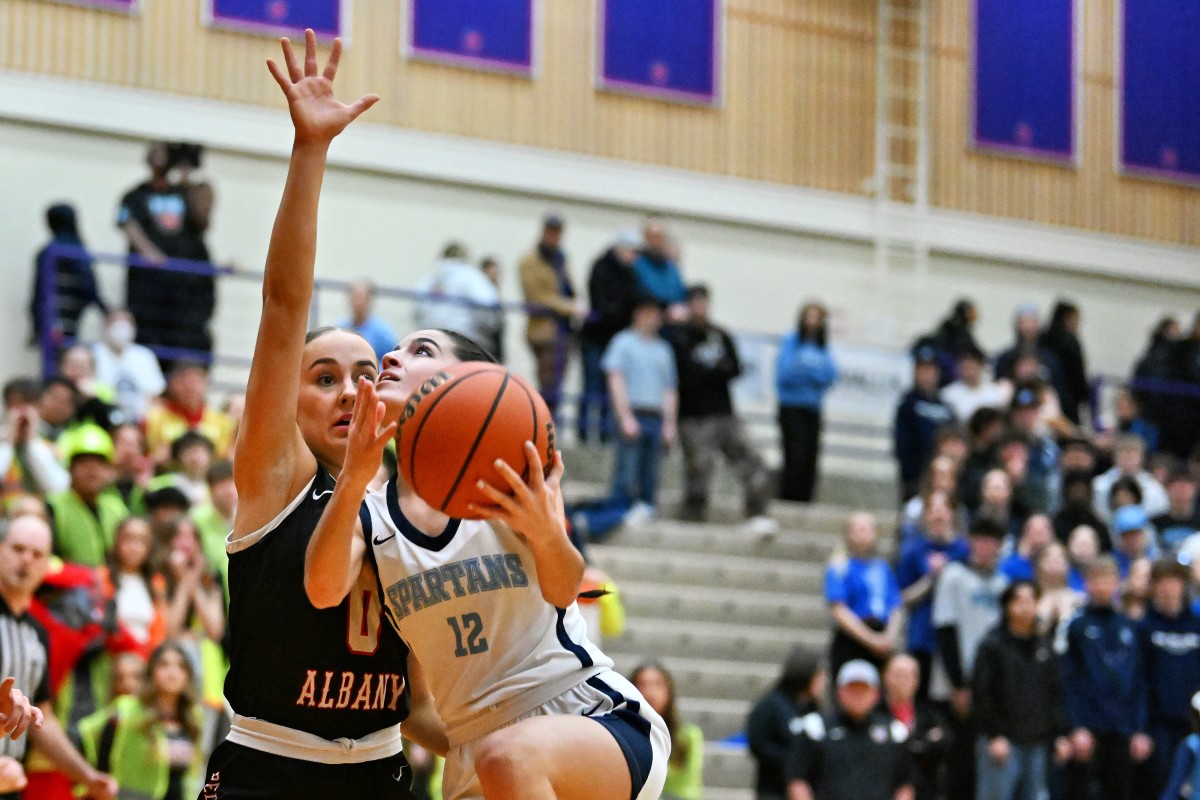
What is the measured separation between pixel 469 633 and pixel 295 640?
40 centimetres

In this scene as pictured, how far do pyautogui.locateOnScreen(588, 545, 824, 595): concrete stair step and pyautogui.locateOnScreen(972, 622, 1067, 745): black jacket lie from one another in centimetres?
265

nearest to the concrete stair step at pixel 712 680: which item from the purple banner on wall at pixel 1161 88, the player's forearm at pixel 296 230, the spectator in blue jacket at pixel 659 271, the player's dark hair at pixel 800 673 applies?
the player's dark hair at pixel 800 673

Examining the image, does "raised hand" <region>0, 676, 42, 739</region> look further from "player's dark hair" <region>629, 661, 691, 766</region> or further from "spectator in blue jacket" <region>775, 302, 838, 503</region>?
"spectator in blue jacket" <region>775, 302, 838, 503</region>

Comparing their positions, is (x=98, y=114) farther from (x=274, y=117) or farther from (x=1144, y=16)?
(x=1144, y=16)

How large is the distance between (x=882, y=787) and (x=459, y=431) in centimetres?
616

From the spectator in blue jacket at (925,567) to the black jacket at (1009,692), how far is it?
0.63m

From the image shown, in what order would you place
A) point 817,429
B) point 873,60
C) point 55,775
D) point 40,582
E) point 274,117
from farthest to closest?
1. point 873,60
2. point 274,117
3. point 817,429
4. point 40,582
5. point 55,775

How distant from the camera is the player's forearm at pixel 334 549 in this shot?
3.80m

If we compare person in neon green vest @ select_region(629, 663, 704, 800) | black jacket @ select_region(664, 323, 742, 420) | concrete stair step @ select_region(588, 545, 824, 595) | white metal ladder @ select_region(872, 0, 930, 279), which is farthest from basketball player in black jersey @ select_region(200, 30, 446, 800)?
white metal ladder @ select_region(872, 0, 930, 279)

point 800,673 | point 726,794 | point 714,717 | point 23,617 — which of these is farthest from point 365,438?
point 714,717

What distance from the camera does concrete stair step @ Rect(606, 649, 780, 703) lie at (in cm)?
1158

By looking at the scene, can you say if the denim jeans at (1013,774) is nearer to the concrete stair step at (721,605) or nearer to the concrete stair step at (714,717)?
the concrete stair step at (714,717)

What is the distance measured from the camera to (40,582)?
782 cm

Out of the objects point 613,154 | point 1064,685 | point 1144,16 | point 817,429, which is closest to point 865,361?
point 817,429
